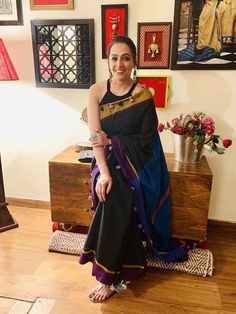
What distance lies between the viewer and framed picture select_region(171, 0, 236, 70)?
5.89 feet

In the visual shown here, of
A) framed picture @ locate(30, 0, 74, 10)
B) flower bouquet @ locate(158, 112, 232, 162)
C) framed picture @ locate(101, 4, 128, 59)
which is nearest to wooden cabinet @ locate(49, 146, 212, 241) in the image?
flower bouquet @ locate(158, 112, 232, 162)

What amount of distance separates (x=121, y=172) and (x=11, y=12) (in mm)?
1467

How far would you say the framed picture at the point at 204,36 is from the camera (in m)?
1.79

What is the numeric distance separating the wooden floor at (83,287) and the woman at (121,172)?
10cm

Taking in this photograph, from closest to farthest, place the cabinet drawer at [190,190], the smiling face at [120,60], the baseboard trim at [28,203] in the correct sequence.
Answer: the smiling face at [120,60] < the cabinet drawer at [190,190] < the baseboard trim at [28,203]

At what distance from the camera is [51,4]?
1.98 m

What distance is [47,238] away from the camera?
2.05 meters

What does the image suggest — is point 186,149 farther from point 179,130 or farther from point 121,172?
point 121,172

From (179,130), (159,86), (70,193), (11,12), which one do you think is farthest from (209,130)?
(11,12)

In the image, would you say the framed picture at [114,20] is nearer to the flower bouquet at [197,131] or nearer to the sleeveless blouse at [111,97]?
the sleeveless blouse at [111,97]

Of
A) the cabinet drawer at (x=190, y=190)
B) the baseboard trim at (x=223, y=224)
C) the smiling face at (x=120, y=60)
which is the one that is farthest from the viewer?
→ the baseboard trim at (x=223, y=224)

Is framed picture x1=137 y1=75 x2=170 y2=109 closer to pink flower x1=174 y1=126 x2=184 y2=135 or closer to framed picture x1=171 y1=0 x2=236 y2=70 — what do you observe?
framed picture x1=171 y1=0 x2=236 y2=70

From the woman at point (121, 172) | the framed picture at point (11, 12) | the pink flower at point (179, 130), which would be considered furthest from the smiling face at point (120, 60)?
the framed picture at point (11, 12)

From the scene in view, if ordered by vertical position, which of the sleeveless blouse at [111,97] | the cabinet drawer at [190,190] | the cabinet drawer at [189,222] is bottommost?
the cabinet drawer at [189,222]
